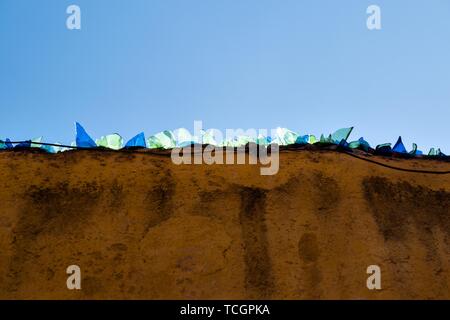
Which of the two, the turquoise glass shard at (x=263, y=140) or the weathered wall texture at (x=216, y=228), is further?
the turquoise glass shard at (x=263, y=140)

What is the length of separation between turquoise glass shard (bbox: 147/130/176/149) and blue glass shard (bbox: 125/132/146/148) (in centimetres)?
4

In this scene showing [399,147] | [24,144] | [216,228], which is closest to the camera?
[216,228]

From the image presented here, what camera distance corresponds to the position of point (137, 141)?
3.72m

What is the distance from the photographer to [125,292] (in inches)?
125

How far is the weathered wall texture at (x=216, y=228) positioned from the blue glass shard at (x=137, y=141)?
0.36ft

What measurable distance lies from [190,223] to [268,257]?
1.66 ft

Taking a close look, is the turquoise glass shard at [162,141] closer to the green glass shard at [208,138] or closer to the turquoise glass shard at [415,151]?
the green glass shard at [208,138]

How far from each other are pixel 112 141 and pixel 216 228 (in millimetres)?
948

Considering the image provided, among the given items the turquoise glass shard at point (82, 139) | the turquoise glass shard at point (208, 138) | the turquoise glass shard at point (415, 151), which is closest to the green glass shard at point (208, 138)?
the turquoise glass shard at point (208, 138)

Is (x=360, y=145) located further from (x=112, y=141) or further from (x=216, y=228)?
(x=112, y=141)

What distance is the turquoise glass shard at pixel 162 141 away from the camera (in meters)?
3.71

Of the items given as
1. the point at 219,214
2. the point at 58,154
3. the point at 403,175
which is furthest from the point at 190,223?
the point at 403,175

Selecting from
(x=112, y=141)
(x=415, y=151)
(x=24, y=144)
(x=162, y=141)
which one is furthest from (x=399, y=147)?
(x=24, y=144)
